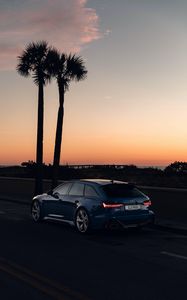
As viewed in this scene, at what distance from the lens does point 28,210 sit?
20.4m

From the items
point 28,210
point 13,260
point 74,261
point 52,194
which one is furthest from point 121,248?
point 28,210

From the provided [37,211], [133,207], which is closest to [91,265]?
[133,207]

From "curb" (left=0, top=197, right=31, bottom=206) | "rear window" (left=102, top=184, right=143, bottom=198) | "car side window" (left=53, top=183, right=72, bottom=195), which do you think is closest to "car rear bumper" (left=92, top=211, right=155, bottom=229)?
"rear window" (left=102, top=184, right=143, bottom=198)

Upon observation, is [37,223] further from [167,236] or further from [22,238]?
[167,236]

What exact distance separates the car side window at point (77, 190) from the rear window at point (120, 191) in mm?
895

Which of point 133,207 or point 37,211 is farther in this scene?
point 37,211

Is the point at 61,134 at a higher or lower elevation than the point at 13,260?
higher

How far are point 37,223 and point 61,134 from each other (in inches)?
389

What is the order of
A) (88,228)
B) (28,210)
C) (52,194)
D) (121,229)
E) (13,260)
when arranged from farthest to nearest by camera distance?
(28,210)
(52,194)
(121,229)
(88,228)
(13,260)

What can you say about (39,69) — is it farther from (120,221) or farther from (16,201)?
(120,221)

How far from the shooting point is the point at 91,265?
9156 mm

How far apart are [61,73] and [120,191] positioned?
13315mm

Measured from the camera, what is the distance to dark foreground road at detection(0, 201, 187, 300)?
→ 724 cm

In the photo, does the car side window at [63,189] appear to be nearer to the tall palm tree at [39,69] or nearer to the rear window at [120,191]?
the rear window at [120,191]
